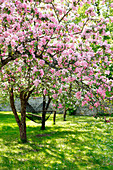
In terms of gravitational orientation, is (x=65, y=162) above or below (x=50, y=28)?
below

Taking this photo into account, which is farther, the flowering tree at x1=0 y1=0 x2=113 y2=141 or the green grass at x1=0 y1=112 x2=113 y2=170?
the green grass at x1=0 y1=112 x2=113 y2=170

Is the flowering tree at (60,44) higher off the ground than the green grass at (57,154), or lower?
higher

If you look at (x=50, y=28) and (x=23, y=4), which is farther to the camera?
(x=50, y=28)

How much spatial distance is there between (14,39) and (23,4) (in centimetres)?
93

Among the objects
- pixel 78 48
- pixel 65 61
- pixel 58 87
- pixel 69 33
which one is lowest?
pixel 58 87

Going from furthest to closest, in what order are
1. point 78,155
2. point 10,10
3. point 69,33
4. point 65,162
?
point 78,155, point 65,162, point 69,33, point 10,10

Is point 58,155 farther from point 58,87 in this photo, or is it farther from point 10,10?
point 10,10

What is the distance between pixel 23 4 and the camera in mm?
5527

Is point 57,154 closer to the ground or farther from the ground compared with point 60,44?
closer to the ground

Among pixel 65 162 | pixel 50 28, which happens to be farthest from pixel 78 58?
pixel 65 162

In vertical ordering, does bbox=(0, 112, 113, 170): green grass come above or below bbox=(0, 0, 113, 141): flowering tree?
below

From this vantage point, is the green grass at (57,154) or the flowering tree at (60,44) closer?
the flowering tree at (60,44)

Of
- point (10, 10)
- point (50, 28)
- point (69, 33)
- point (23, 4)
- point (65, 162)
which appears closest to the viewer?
point (10, 10)

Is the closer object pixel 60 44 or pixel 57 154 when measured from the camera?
pixel 60 44
